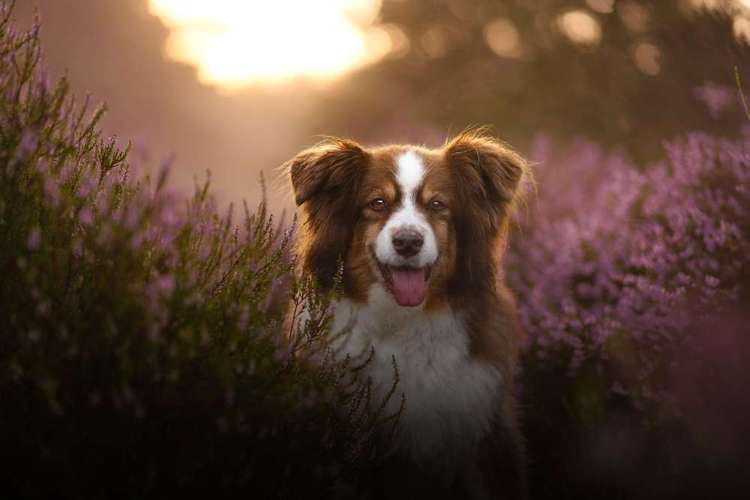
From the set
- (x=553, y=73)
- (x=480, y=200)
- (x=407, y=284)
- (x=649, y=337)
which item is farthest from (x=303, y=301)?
(x=553, y=73)

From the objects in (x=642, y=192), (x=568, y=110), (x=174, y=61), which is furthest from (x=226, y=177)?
(x=642, y=192)

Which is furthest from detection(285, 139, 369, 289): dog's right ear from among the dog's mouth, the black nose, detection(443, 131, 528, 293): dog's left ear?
detection(443, 131, 528, 293): dog's left ear

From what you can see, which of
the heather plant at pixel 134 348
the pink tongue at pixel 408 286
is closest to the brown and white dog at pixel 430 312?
the pink tongue at pixel 408 286

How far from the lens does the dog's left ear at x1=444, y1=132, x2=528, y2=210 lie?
14.6 ft

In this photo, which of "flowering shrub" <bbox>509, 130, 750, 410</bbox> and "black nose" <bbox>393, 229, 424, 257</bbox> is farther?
"flowering shrub" <bbox>509, 130, 750, 410</bbox>

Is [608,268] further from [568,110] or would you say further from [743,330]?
[568,110]

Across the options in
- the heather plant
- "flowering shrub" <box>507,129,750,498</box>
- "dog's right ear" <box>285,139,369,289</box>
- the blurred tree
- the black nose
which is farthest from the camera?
the blurred tree

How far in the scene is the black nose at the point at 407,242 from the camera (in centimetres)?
387

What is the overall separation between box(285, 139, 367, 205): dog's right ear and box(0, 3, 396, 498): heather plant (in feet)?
3.61

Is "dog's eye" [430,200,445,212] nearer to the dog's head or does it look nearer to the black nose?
the dog's head

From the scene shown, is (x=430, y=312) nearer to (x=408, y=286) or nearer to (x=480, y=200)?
(x=408, y=286)

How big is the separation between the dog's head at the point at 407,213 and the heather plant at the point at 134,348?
31.6 inches

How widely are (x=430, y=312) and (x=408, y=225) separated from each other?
1.89ft

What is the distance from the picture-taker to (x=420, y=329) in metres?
4.18
